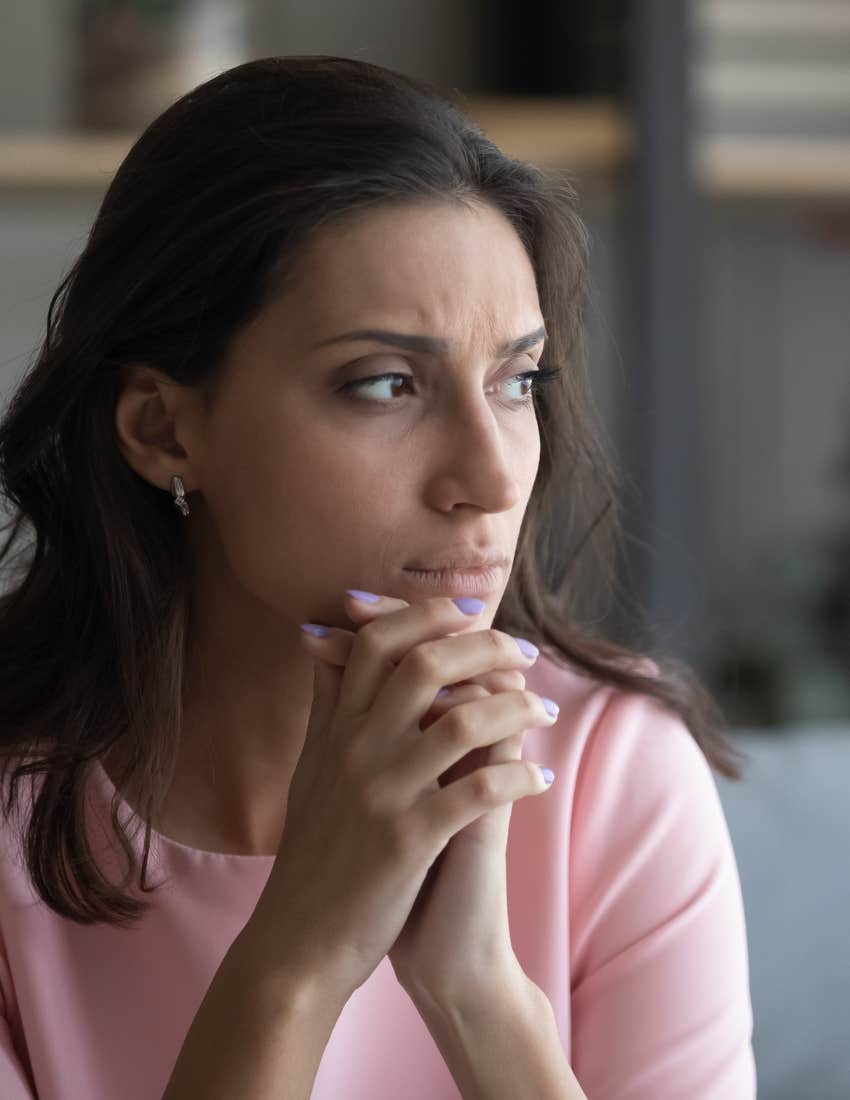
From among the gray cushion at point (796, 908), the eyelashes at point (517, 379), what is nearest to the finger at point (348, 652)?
the eyelashes at point (517, 379)

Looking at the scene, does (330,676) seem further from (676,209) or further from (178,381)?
(676,209)

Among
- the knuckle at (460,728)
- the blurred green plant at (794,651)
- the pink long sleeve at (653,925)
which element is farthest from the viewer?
the blurred green plant at (794,651)

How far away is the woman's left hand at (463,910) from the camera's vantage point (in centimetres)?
98

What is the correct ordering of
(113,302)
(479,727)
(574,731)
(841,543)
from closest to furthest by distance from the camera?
1. (479,727)
2. (113,302)
3. (574,731)
4. (841,543)

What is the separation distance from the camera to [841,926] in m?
1.28

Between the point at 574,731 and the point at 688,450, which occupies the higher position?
the point at 688,450

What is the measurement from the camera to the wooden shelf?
240 centimetres

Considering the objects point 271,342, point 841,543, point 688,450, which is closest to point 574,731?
point 271,342

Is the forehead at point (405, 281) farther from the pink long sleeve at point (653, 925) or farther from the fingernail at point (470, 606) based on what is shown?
the pink long sleeve at point (653, 925)

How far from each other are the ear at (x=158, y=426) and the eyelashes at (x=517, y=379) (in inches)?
5.4

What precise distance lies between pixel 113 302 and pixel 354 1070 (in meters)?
0.58

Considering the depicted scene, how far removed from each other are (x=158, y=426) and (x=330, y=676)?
234 mm

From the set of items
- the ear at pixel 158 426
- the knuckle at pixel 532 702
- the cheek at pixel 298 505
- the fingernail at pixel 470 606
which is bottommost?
the knuckle at pixel 532 702

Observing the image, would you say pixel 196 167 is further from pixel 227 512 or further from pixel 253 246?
pixel 227 512
